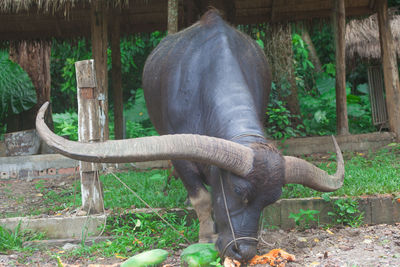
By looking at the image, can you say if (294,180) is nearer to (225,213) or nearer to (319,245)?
(225,213)

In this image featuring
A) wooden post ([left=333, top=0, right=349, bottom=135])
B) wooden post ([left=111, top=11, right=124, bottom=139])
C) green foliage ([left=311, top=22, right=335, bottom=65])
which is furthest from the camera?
green foliage ([left=311, top=22, right=335, bottom=65])

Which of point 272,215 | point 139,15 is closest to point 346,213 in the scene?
point 272,215

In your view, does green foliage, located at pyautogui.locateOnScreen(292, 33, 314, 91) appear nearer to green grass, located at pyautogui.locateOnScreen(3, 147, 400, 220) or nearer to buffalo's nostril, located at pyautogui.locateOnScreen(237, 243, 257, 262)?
green grass, located at pyautogui.locateOnScreen(3, 147, 400, 220)

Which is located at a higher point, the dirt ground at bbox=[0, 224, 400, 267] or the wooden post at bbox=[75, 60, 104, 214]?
the wooden post at bbox=[75, 60, 104, 214]

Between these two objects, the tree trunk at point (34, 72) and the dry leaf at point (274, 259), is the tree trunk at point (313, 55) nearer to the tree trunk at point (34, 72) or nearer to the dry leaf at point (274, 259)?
the tree trunk at point (34, 72)

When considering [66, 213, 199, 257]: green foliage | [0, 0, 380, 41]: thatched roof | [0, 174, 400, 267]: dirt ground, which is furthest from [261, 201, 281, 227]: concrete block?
[0, 0, 380, 41]: thatched roof

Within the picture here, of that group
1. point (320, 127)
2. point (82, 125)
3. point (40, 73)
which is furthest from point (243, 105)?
point (40, 73)

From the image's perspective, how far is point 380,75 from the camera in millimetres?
10500

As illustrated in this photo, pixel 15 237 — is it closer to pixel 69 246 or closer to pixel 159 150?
pixel 69 246

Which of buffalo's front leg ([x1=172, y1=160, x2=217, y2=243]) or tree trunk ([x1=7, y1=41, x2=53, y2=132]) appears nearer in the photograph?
buffalo's front leg ([x1=172, y1=160, x2=217, y2=243])

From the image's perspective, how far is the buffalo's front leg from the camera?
3.38 m

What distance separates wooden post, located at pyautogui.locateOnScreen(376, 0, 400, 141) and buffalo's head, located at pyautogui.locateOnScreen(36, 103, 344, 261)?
508 cm

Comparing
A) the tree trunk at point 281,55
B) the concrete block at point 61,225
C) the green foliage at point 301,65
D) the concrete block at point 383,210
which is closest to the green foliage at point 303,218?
the concrete block at point 383,210

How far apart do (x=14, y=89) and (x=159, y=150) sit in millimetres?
7706
